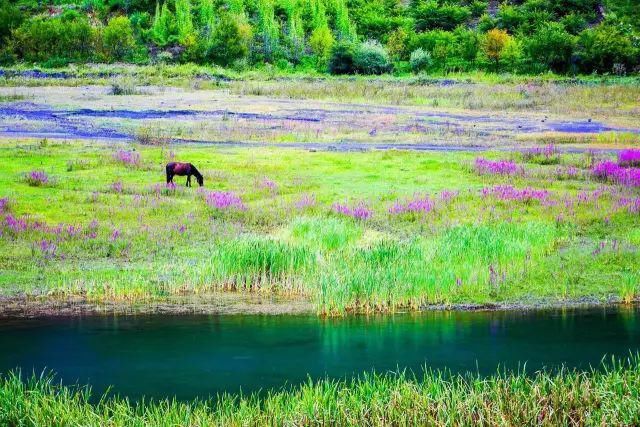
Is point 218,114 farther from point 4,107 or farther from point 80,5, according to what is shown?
point 80,5

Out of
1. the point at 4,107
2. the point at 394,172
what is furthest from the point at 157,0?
the point at 394,172

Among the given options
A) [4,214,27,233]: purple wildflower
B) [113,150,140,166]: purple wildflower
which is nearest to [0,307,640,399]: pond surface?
[4,214,27,233]: purple wildflower

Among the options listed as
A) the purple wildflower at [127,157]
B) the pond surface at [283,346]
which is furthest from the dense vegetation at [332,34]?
the pond surface at [283,346]

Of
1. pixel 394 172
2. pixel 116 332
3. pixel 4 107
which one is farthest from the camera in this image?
pixel 4 107

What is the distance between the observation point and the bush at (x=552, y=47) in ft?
110

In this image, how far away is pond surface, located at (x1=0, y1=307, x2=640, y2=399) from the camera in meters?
9.31

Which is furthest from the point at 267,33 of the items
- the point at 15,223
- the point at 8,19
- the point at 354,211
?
the point at 15,223

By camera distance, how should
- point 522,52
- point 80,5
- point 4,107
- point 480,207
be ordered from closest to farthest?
point 480,207 < point 4,107 < point 522,52 < point 80,5

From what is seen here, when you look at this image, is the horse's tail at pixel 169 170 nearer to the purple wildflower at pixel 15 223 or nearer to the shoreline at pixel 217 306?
the purple wildflower at pixel 15 223

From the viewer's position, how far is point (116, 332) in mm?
10547

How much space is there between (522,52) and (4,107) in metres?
20.7

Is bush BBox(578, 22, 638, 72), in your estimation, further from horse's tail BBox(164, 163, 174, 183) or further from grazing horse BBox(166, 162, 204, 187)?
horse's tail BBox(164, 163, 174, 183)

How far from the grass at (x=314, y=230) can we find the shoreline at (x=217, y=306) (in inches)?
5.9

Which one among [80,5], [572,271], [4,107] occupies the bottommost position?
[572,271]
